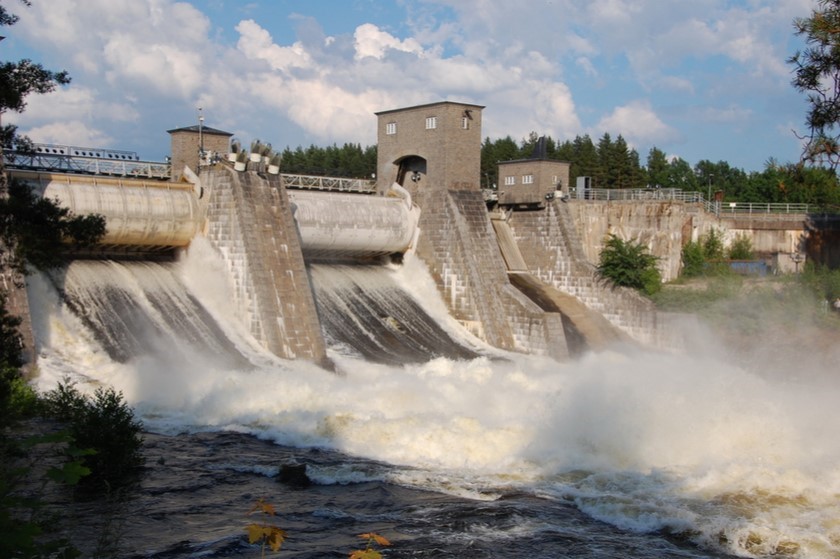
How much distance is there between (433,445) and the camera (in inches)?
661

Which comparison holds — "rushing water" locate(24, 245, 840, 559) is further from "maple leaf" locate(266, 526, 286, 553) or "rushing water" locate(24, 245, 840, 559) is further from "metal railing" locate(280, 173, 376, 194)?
"metal railing" locate(280, 173, 376, 194)

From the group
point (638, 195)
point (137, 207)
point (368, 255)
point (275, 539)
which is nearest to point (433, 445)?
point (275, 539)

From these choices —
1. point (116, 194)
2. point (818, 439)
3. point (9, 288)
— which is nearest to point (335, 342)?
point (116, 194)

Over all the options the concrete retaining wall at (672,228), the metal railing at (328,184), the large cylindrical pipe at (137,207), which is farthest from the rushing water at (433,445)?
the concrete retaining wall at (672,228)

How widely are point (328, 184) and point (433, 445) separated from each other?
17876mm

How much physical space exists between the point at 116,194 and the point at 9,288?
512 cm

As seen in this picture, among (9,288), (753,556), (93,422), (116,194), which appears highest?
(116,194)

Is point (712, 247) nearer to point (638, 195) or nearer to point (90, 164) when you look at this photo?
point (638, 195)

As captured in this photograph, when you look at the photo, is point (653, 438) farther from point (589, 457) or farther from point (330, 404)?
point (330, 404)

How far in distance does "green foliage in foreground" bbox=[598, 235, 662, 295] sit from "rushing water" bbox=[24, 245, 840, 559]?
17.9ft

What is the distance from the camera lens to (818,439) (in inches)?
663

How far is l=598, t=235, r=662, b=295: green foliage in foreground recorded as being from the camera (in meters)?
31.9

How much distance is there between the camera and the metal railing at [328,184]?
31.5 meters

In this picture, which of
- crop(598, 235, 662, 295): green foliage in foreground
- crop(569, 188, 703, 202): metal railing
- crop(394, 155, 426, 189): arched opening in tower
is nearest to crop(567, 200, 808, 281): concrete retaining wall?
crop(569, 188, 703, 202): metal railing
